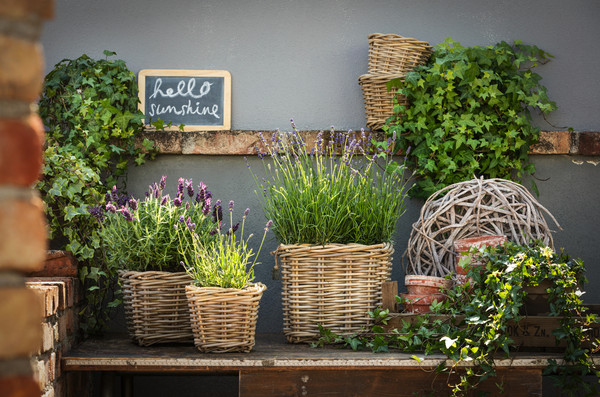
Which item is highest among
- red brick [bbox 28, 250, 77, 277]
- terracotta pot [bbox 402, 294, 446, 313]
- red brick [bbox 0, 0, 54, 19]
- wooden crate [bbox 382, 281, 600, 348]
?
red brick [bbox 0, 0, 54, 19]

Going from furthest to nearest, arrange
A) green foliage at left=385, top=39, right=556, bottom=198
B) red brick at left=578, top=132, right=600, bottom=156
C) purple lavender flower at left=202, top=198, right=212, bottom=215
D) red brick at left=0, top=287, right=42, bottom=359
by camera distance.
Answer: red brick at left=578, top=132, right=600, bottom=156 → green foliage at left=385, top=39, right=556, bottom=198 → purple lavender flower at left=202, top=198, right=212, bottom=215 → red brick at left=0, top=287, right=42, bottom=359

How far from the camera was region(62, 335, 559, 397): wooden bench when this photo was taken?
2473mm

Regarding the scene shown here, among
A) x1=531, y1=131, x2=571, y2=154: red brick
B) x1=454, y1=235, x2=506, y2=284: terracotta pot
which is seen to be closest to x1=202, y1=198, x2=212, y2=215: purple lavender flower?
x1=454, y1=235, x2=506, y2=284: terracotta pot

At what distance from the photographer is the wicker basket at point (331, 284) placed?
278cm

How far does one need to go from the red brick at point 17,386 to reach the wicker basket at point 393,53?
2941mm

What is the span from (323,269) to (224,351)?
55 cm

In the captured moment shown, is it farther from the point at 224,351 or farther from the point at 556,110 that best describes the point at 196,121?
the point at 556,110

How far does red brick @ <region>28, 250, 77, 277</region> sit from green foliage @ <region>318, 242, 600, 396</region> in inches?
46.9

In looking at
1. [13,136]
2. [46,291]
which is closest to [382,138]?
[46,291]

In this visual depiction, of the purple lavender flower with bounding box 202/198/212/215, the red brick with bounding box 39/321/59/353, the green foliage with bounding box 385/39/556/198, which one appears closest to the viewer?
the red brick with bounding box 39/321/59/353

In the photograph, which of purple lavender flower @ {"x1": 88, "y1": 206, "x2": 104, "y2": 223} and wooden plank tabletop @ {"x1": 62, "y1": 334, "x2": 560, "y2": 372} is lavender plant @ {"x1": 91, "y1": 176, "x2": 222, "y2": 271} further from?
wooden plank tabletop @ {"x1": 62, "y1": 334, "x2": 560, "y2": 372}

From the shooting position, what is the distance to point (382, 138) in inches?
141

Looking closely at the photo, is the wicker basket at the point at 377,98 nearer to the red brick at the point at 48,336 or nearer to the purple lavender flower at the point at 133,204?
the purple lavender flower at the point at 133,204

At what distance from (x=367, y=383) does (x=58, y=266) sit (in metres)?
1.47
